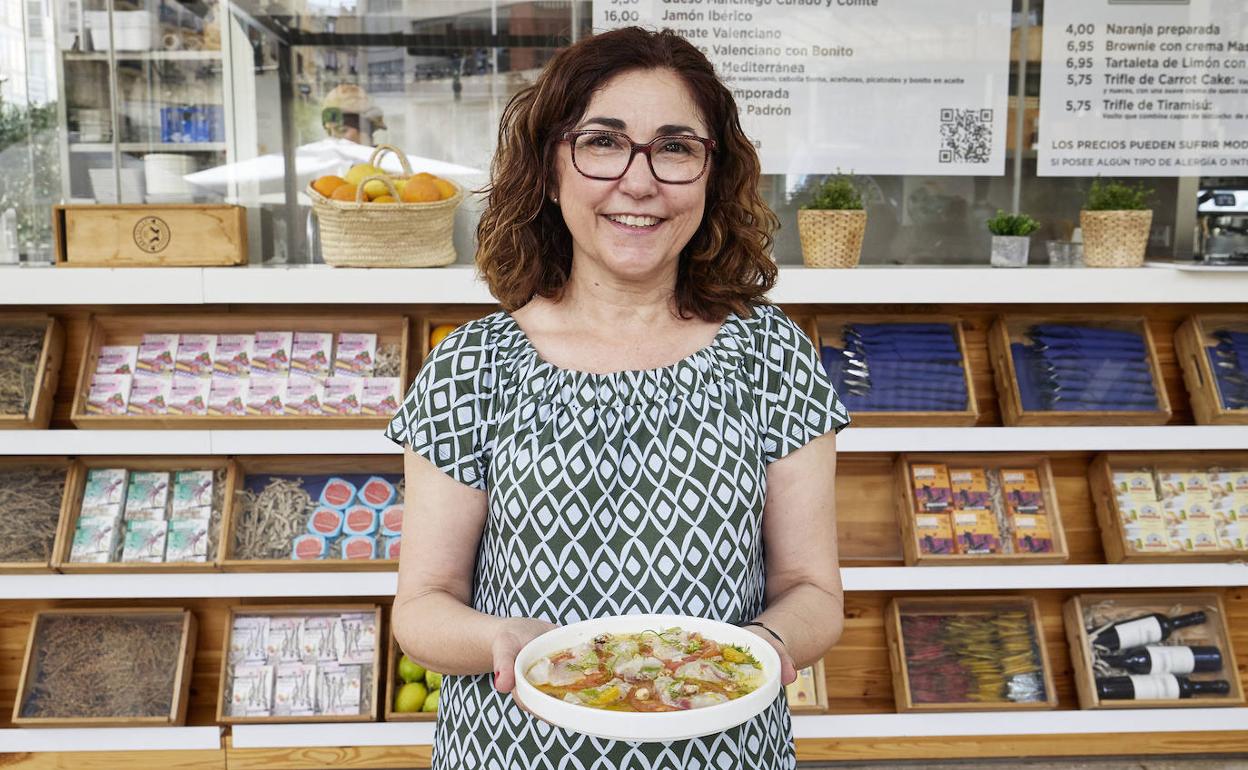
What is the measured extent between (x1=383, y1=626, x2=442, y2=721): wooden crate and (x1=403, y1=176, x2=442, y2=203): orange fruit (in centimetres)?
127

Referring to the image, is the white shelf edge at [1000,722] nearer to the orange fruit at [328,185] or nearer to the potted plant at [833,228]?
the potted plant at [833,228]

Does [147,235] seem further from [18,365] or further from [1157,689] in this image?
[1157,689]

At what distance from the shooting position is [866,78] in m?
3.75

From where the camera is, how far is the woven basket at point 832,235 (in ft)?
11.0

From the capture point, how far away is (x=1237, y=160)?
380 cm

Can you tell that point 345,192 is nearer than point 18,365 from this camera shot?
Yes

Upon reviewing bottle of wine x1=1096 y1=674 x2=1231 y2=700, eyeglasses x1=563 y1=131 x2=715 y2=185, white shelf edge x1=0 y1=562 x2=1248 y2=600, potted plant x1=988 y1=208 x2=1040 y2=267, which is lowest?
bottle of wine x1=1096 y1=674 x2=1231 y2=700

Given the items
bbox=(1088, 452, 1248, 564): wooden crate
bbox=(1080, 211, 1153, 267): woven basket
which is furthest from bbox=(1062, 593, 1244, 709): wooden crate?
bbox=(1080, 211, 1153, 267): woven basket

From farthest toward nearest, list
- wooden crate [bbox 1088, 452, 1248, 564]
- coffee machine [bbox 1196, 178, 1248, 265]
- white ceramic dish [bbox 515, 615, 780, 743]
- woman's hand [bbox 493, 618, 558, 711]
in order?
1. coffee machine [bbox 1196, 178, 1248, 265]
2. wooden crate [bbox 1088, 452, 1248, 564]
3. woman's hand [bbox 493, 618, 558, 711]
4. white ceramic dish [bbox 515, 615, 780, 743]

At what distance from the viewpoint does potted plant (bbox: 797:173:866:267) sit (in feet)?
11.0

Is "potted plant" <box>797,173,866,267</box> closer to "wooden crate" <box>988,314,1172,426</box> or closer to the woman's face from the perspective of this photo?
"wooden crate" <box>988,314,1172,426</box>

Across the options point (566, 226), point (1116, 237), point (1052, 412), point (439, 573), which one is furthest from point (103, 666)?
point (1116, 237)

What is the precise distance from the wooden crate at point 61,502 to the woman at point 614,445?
6.85 ft

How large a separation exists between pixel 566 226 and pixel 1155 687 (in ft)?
8.75
